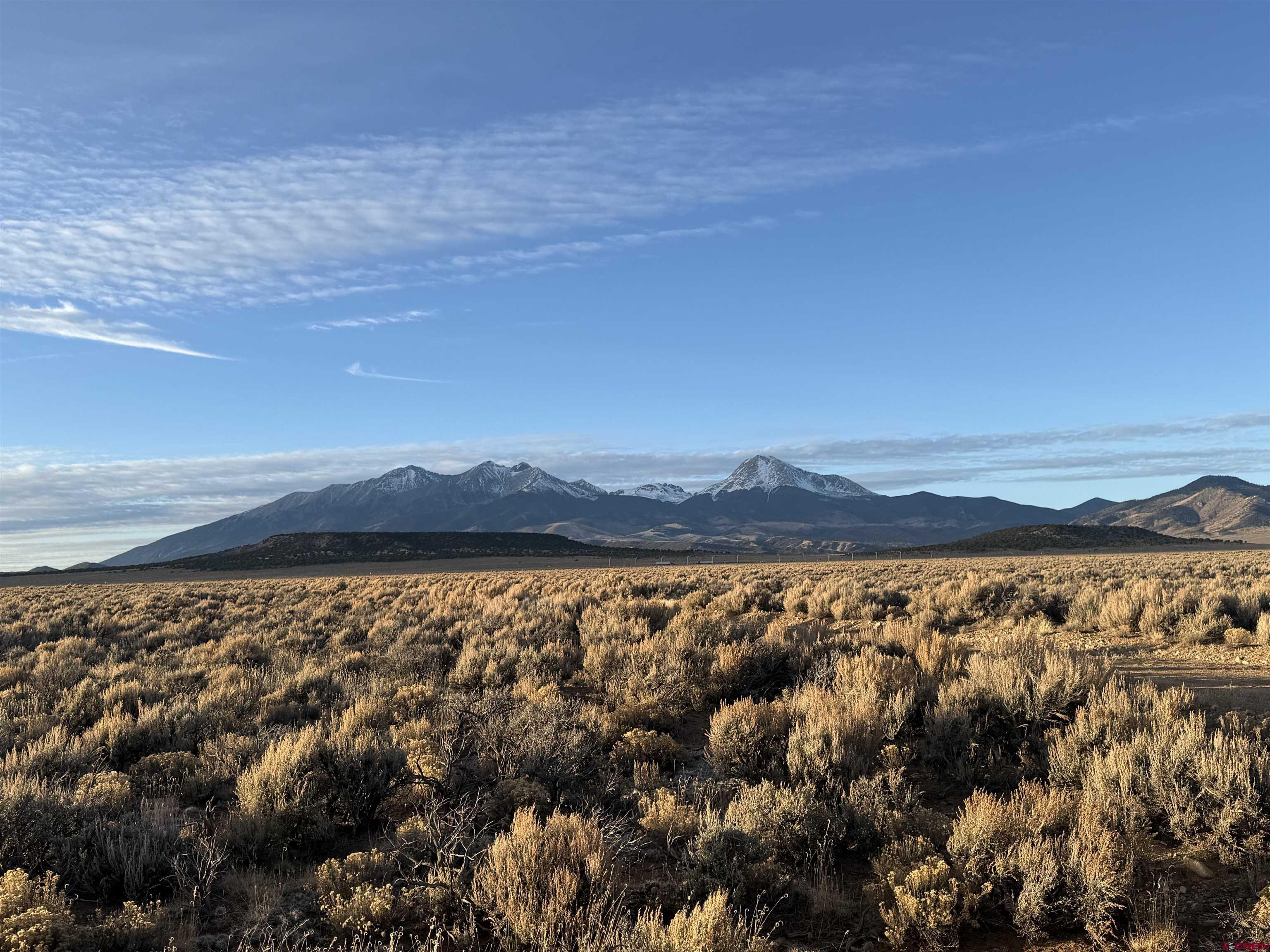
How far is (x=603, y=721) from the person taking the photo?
7691 millimetres

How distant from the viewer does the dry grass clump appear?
420cm

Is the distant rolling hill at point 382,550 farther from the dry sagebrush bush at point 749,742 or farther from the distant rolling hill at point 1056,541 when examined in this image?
the dry sagebrush bush at point 749,742

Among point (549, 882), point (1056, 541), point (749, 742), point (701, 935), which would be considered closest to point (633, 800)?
point (749, 742)

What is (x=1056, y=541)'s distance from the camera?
73.1 m

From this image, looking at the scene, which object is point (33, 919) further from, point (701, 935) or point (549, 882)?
point (701, 935)

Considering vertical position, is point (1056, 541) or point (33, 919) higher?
point (33, 919)

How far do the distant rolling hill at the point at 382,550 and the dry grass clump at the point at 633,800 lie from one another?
66128mm

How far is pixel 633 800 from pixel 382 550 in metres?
92.6

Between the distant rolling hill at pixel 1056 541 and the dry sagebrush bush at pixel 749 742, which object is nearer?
the dry sagebrush bush at pixel 749 742

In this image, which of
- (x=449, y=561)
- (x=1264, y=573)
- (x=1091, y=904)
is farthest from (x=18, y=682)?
(x=449, y=561)

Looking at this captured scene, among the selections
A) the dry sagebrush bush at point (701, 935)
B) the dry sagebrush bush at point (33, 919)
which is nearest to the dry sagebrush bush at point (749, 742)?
the dry sagebrush bush at point (701, 935)

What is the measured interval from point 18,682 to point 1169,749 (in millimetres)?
15160

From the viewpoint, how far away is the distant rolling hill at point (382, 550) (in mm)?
74562

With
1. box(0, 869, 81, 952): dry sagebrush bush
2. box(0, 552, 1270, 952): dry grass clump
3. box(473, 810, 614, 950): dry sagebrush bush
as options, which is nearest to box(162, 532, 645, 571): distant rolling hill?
box(0, 552, 1270, 952): dry grass clump
